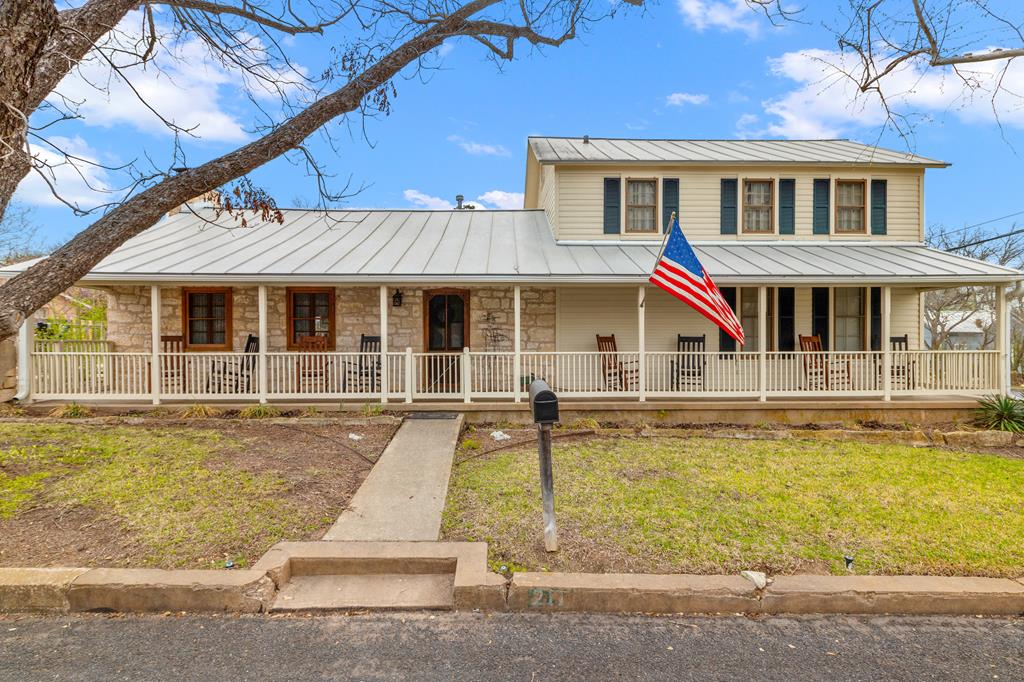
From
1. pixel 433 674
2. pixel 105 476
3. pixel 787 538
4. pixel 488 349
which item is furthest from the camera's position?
pixel 488 349

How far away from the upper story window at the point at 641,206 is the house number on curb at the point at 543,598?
943 cm

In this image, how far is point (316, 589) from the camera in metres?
3.60

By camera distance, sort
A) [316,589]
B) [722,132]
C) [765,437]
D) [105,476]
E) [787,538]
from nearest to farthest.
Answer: [316,589] < [787,538] < [105,476] < [765,437] < [722,132]

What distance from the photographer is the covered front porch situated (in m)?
9.04

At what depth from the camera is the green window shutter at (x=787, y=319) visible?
11.1 m

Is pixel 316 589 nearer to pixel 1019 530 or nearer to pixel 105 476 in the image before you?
pixel 105 476

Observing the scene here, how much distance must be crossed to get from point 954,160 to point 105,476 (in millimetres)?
16663

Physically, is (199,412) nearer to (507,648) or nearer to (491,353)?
(491,353)

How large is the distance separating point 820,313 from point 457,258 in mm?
8032

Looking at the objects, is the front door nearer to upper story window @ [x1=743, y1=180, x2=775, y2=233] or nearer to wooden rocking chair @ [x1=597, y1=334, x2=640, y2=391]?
wooden rocking chair @ [x1=597, y1=334, x2=640, y2=391]

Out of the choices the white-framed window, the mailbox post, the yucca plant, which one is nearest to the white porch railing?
the yucca plant

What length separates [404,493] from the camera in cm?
529

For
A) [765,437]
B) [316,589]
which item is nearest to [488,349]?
[765,437]

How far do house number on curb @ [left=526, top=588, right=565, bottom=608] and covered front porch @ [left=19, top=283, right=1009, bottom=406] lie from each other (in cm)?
550
